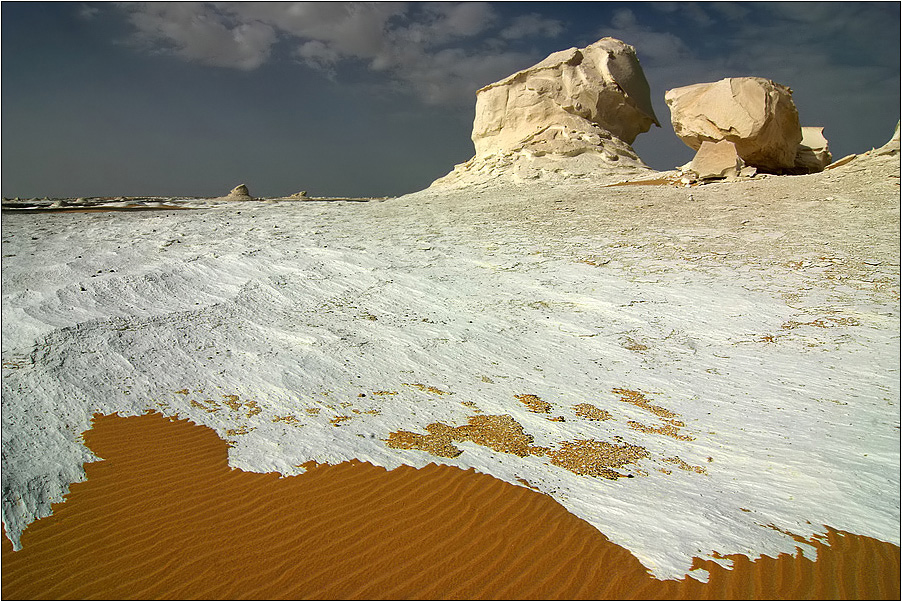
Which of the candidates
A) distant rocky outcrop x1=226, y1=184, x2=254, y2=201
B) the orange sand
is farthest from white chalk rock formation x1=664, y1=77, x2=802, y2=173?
distant rocky outcrop x1=226, y1=184, x2=254, y2=201

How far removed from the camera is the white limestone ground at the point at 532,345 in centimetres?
362

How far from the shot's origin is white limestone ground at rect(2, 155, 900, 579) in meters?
3.62

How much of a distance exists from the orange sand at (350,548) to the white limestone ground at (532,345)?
173 millimetres

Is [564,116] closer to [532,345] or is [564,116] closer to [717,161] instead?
[717,161]

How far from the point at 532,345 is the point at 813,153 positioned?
15.5m

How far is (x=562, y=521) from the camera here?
3221 millimetres

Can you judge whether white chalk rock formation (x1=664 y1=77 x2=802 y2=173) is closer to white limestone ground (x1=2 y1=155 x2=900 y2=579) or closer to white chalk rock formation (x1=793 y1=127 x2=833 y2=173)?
white chalk rock formation (x1=793 y1=127 x2=833 y2=173)

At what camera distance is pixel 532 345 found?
20.7 ft

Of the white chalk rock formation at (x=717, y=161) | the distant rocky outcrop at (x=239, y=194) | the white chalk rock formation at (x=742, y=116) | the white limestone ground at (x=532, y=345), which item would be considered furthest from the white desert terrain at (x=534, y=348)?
the distant rocky outcrop at (x=239, y=194)

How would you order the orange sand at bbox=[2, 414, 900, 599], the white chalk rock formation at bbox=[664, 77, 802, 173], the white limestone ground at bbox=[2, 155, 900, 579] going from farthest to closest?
the white chalk rock formation at bbox=[664, 77, 802, 173]
the white limestone ground at bbox=[2, 155, 900, 579]
the orange sand at bbox=[2, 414, 900, 599]

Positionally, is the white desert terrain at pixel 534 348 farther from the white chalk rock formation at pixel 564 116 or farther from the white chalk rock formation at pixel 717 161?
the white chalk rock formation at pixel 564 116

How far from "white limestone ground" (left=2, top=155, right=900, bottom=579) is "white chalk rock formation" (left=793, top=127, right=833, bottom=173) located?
16.9 ft

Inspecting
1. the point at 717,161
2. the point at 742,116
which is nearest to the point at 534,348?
the point at 717,161

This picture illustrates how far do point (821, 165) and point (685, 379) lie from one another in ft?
50.0
